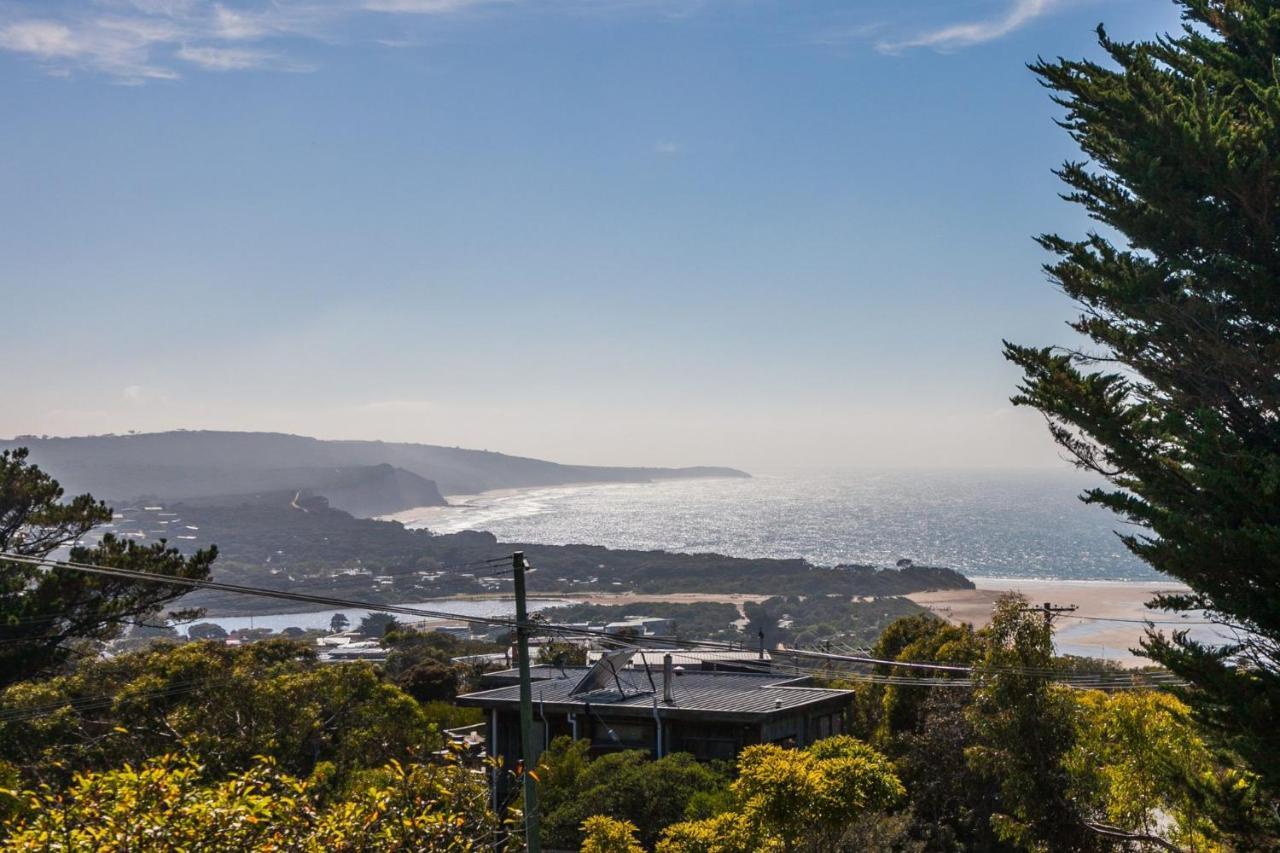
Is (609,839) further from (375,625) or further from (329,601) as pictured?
(375,625)

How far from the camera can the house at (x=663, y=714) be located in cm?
2448

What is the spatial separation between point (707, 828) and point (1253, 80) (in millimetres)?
11166

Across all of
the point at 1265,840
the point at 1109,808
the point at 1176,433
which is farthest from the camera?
the point at 1109,808

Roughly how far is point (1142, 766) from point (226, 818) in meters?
12.0

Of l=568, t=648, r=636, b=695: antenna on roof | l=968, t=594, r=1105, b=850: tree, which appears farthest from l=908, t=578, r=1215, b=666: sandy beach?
l=968, t=594, r=1105, b=850: tree

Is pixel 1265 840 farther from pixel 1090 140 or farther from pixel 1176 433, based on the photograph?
pixel 1090 140

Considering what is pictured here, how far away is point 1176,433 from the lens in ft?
34.7

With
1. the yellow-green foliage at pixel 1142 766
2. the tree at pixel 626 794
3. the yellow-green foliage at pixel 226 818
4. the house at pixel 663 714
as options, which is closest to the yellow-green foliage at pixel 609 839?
the tree at pixel 626 794

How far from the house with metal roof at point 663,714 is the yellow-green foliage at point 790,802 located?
8915 mm

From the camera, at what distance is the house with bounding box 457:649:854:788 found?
964 inches

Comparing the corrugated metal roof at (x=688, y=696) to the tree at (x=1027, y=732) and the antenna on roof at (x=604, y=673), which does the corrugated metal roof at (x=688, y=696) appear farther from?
the tree at (x=1027, y=732)

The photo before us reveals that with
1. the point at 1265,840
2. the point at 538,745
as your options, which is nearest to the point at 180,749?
the point at 538,745

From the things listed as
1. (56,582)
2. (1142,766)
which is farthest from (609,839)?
(56,582)

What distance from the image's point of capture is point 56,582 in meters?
24.1
